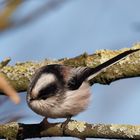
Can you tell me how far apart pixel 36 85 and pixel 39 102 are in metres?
0.09

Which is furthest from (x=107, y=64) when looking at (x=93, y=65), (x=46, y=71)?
(x=46, y=71)

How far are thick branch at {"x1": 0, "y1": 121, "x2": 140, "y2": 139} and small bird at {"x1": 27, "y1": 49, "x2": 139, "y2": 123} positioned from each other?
0.58 ft

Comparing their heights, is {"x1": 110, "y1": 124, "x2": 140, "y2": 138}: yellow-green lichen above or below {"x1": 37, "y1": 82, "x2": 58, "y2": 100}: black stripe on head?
below

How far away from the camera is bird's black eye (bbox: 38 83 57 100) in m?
2.00

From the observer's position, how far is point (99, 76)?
A: 2.02 meters

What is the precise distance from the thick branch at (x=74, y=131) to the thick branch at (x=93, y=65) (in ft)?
0.92

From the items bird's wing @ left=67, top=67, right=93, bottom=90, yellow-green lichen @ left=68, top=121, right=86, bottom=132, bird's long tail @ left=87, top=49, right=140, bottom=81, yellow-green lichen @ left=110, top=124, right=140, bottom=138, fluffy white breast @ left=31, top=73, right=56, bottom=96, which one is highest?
fluffy white breast @ left=31, top=73, right=56, bottom=96

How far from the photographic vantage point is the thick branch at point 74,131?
1.50m

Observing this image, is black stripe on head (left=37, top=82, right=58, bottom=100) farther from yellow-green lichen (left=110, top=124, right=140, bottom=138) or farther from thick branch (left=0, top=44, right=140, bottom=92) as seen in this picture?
yellow-green lichen (left=110, top=124, right=140, bottom=138)

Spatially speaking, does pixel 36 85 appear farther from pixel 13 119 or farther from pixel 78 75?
pixel 13 119

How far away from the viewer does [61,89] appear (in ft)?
7.16

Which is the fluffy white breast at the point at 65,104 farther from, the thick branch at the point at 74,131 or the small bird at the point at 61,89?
the thick branch at the point at 74,131

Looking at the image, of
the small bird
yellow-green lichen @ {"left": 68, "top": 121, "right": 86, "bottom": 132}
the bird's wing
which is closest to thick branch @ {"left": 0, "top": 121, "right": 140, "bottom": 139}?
yellow-green lichen @ {"left": 68, "top": 121, "right": 86, "bottom": 132}

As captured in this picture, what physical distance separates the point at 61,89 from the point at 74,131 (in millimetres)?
547
